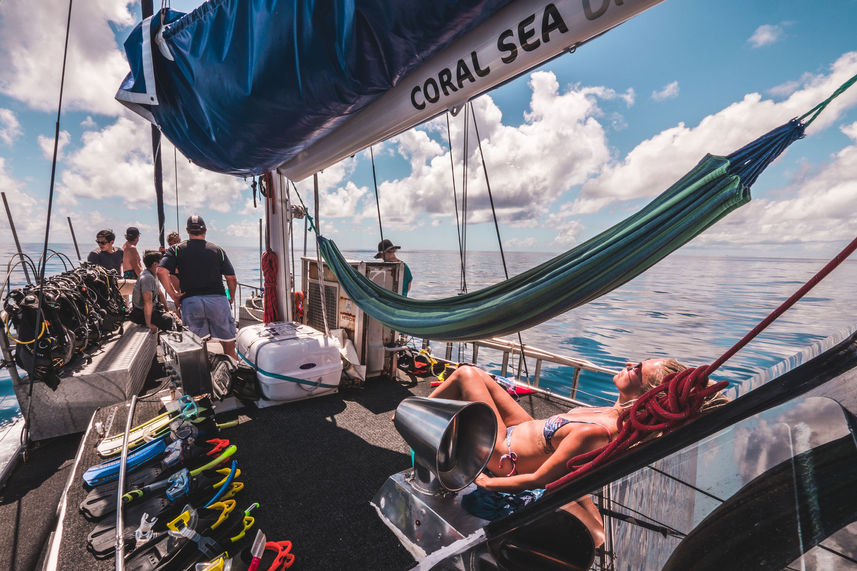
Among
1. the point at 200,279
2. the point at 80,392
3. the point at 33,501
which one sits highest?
the point at 200,279

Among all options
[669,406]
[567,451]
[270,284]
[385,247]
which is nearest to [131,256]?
[270,284]

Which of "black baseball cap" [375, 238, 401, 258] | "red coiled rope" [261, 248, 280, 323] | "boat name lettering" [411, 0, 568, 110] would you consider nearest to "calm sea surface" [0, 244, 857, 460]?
"black baseball cap" [375, 238, 401, 258]

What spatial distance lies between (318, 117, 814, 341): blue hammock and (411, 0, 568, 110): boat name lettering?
622mm

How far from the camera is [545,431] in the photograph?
1.92m

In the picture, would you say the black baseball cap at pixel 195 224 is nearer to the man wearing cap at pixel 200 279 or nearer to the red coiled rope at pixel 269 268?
the man wearing cap at pixel 200 279

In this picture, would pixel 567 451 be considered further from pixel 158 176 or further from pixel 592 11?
pixel 158 176

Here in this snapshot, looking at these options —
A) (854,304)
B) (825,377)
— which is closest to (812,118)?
(854,304)

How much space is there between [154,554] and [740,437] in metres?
2.41

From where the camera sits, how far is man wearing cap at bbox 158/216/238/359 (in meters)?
3.66

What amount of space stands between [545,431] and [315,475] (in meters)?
1.67

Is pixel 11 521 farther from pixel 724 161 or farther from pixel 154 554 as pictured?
pixel 724 161

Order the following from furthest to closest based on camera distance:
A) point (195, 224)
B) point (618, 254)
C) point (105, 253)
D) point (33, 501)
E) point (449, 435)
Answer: point (105, 253) → point (195, 224) → point (33, 501) → point (449, 435) → point (618, 254)

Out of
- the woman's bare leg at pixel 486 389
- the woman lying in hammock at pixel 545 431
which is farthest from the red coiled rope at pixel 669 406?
the woman's bare leg at pixel 486 389

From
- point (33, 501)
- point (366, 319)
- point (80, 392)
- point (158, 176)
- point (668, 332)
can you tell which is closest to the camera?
point (33, 501)
